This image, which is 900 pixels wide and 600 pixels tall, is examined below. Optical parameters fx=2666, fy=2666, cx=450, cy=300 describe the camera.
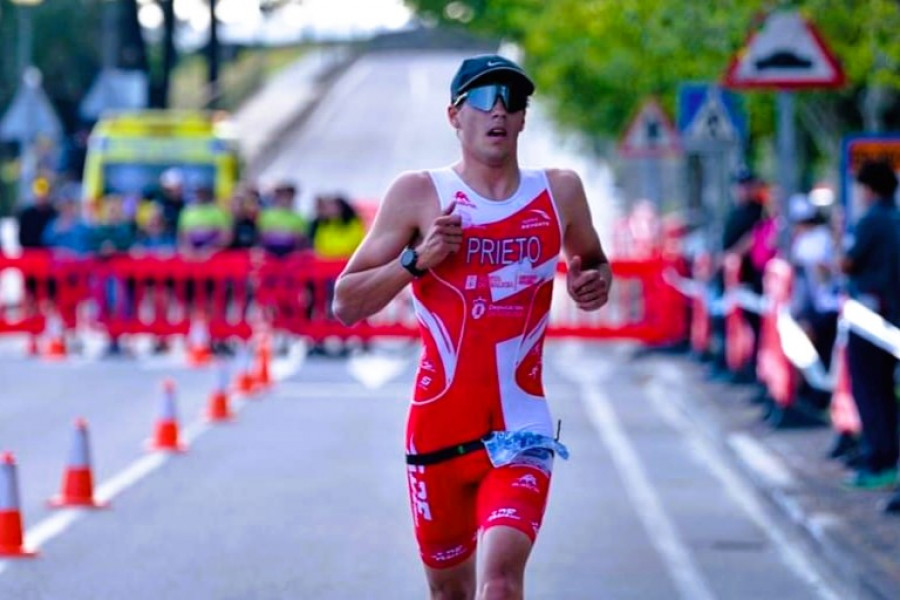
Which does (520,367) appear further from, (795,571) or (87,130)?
(87,130)

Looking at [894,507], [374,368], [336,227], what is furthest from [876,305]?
[336,227]

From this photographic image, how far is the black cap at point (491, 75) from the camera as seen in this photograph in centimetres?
778

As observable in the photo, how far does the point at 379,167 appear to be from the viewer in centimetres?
8331

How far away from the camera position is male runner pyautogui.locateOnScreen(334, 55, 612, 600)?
7.77 meters

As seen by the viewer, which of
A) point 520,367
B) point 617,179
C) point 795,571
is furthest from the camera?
point 617,179

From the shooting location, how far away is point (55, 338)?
28.9 meters

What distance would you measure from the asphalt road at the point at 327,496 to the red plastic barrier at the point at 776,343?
0.73 metres

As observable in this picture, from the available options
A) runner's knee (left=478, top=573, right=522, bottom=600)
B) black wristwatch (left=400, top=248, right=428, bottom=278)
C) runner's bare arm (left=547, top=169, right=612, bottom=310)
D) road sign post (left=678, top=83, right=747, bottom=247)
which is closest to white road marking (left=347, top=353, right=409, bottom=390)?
road sign post (left=678, top=83, right=747, bottom=247)

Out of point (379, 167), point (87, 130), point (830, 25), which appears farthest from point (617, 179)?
point (830, 25)

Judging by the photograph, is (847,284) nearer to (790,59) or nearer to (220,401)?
(790,59)

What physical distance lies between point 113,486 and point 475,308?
8.70 m

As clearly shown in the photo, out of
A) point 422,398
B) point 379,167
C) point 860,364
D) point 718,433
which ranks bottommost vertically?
point 379,167

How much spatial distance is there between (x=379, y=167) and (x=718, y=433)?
63.8 metres

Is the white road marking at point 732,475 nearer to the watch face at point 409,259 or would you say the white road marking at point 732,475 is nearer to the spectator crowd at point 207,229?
the spectator crowd at point 207,229
